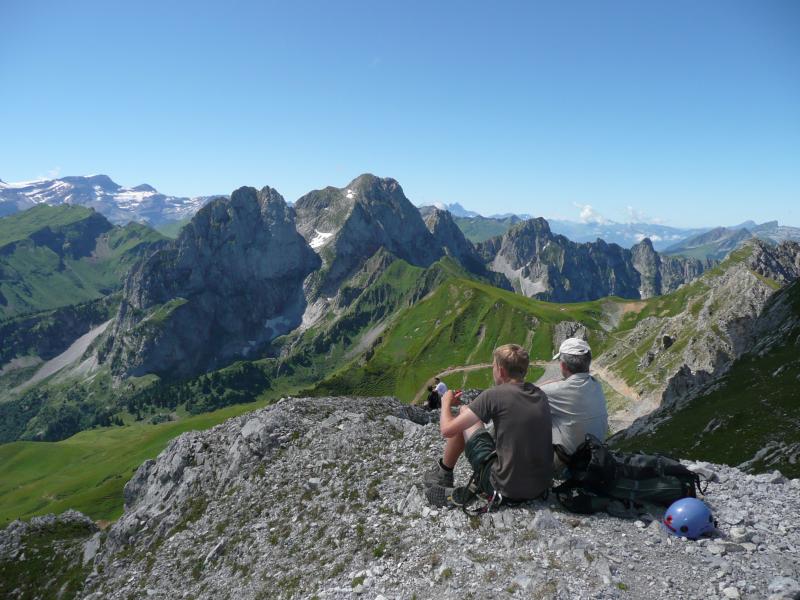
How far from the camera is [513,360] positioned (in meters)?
13.5

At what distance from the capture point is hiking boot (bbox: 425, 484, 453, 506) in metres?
16.7

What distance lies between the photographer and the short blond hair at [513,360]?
1344cm

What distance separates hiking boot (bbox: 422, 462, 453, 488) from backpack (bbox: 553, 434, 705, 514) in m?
4.13

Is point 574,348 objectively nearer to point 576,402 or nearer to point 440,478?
point 576,402

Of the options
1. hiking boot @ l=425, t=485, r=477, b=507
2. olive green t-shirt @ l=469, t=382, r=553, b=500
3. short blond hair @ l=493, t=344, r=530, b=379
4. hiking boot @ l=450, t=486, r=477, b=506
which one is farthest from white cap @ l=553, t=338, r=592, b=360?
hiking boot @ l=425, t=485, r=477, b=507

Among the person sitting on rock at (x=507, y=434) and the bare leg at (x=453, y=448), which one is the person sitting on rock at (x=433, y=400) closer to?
the bare leg at (x=453, y=448)

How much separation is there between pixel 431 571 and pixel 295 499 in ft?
41.7

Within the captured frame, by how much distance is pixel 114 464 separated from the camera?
599 ft

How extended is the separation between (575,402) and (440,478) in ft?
19.7

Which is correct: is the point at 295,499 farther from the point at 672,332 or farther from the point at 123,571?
the point at 672,332

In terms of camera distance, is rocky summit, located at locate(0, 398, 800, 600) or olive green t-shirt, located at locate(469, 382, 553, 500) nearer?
rocky summit, located at locate(0, 398, 800, 600)

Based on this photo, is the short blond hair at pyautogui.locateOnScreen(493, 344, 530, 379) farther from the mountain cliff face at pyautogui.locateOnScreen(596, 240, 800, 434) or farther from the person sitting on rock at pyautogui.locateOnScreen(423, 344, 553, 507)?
the mountain cliff face at pyautogui.locateOnScreen(596, 240, 800, 434)

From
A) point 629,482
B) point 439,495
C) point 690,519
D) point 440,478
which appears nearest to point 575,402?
point 629,482

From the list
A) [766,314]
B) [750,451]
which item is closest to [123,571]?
[750,451]
